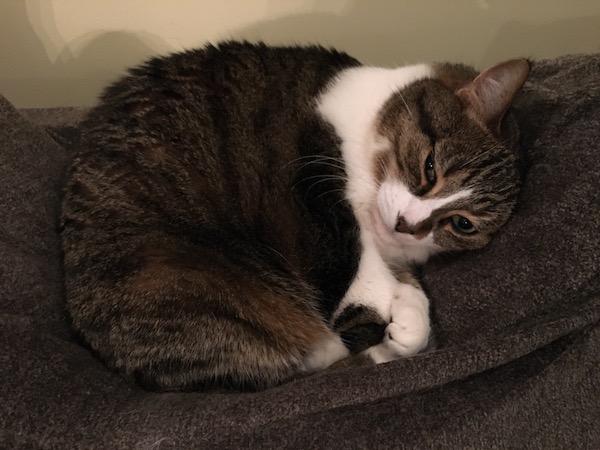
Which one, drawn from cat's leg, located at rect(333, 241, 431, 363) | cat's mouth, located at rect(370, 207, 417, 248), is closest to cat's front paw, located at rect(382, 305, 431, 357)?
cat's leg, located at rect(333, 241, 431, 363)

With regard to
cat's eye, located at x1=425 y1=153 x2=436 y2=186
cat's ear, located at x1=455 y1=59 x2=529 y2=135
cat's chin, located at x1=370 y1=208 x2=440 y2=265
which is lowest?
cat's chin, located at x1=370 y1=208 x2=440 y2=265

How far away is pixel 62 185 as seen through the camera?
49.4 inches

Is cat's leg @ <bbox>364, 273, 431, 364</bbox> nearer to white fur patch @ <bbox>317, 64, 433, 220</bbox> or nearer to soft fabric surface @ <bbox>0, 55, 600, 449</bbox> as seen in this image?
soft fabric surface @ <bbox>0, 55, 600, 449</bbox>

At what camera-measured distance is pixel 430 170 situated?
3.71ft

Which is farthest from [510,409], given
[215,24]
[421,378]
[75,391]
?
[215,24]

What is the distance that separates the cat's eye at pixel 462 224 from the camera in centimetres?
113

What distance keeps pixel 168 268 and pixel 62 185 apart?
1.38 feet

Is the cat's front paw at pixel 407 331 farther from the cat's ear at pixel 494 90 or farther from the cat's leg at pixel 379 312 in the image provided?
the cat's ear at pixel 494 90

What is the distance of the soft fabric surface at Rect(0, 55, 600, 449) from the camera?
90 centimetres

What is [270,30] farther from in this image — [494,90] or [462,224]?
[462,224]

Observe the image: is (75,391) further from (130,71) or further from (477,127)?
(477,127)

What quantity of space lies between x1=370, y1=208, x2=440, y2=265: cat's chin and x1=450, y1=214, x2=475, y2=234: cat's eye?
0.19 feet

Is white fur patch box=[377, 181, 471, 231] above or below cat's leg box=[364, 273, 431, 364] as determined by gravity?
above

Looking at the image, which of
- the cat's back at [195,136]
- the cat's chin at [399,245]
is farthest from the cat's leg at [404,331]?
the cat's back at [195,136]
